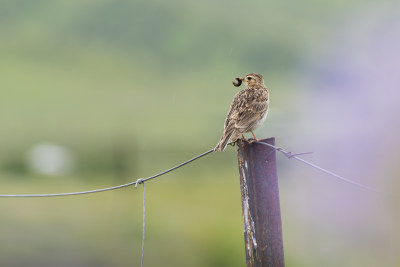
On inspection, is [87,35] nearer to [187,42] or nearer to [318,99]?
[187,42]

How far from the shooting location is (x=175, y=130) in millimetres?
28859

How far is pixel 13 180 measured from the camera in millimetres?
21609

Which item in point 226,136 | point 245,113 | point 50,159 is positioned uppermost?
point 50,159

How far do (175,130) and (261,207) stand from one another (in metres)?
24.1

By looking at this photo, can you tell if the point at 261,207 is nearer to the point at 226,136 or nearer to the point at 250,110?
the point at 226,136

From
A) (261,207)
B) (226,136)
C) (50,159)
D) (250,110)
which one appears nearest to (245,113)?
(250,110)

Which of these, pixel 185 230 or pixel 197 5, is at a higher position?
pixel 197 5

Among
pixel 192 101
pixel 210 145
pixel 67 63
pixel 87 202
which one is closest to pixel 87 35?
pixel 67 63

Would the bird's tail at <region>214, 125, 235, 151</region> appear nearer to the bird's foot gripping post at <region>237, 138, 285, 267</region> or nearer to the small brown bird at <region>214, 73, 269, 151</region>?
the small brown bird at <region>214, 73, 269, 151</region>

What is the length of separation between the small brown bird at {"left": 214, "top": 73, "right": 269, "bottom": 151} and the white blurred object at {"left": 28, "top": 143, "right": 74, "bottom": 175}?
15.5m

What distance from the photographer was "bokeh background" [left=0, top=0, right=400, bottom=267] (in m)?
13.3

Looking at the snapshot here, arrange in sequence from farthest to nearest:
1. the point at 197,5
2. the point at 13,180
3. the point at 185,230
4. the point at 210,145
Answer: the point at 197,5, the point at 210,145, the point at 13,180, the point at 185,230

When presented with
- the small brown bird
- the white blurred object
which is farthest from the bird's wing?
the white blurred object

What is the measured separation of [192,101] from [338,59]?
39.2 feet
